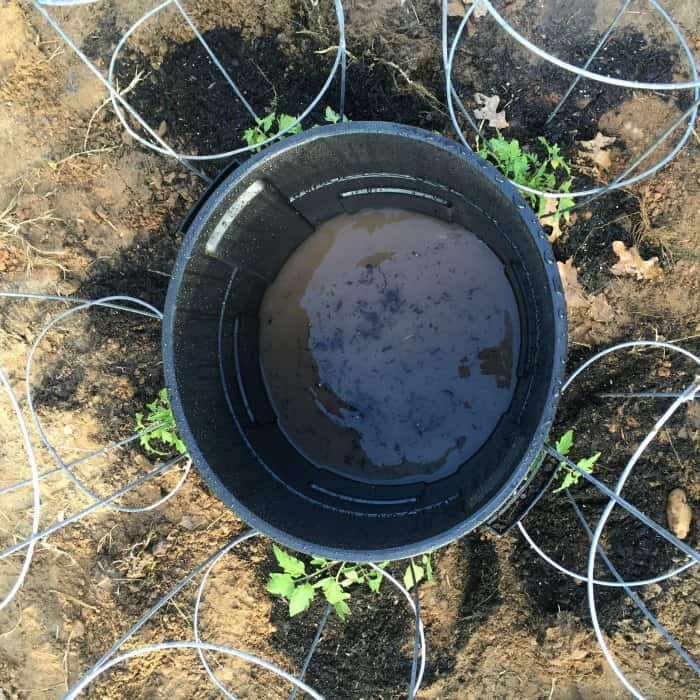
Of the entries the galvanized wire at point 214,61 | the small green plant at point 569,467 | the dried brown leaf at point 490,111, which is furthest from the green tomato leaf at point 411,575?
the dried brown leaf at point 490,111

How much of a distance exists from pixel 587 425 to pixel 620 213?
95cm

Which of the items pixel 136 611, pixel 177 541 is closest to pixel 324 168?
pixel 177 541

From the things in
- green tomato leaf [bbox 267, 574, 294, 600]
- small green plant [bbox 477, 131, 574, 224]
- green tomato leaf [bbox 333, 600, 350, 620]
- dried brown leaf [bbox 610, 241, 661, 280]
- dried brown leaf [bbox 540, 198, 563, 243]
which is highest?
small green plant [bbox 477, 131, 574, 224]

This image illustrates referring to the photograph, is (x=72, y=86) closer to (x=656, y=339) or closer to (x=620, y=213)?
(x=620, y=213)

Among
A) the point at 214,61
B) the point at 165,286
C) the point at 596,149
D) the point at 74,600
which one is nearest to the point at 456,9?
the point at 596,149

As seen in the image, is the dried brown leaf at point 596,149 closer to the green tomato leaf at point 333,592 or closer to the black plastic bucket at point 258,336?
the black plastic bucket at point 258,336

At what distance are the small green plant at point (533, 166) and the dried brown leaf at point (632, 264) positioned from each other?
273 millimetres

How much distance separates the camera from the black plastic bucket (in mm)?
1880

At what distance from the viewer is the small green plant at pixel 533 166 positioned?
2490 millimetres

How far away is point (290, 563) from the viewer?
2629 mm

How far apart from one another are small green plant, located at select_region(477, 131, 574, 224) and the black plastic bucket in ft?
1.05

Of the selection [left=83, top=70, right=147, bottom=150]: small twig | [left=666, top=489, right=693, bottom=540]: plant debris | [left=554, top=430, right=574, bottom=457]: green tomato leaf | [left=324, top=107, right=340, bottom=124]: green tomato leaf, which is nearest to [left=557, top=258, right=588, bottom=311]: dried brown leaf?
[left=554, top=430, right=574, bottom=457]: green tomato leaf

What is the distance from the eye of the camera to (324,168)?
2.27 metres

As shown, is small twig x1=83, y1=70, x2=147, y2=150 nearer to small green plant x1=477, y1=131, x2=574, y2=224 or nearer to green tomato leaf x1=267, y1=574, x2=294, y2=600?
small green plant x1=477, y1=131, x2=574, y2=224
